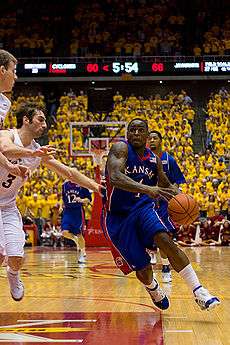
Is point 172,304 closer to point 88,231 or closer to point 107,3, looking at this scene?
point 88,231

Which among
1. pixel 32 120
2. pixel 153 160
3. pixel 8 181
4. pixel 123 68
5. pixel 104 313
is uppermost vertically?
pixel 123 68

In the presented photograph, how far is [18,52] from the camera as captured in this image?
92.1 feet

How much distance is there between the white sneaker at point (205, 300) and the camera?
230 inches

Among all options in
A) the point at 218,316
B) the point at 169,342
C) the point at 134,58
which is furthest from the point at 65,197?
the point at 134,58

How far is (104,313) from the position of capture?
6.41 meters

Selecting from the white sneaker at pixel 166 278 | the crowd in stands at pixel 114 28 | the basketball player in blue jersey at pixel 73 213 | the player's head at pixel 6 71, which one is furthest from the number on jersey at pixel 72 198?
the crowd in stands at pixel 114 28

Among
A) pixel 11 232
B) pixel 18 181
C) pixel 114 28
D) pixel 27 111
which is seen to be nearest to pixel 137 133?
Answer: pixel 27 111

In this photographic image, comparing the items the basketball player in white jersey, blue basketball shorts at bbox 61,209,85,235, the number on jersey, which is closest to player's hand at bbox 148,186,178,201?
the basketball player in white jersey

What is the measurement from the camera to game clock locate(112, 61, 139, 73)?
86.5ft

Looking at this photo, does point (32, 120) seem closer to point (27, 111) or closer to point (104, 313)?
point (27, 111)

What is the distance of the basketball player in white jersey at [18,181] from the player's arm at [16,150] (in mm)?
160

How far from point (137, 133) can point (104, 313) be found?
1.80 meters

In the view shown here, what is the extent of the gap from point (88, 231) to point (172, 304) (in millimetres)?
11713

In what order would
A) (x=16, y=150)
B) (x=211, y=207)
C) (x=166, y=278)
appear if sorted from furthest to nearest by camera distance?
(x=211, y=207)
(x=166, y=278)
(x=16, y=150)
